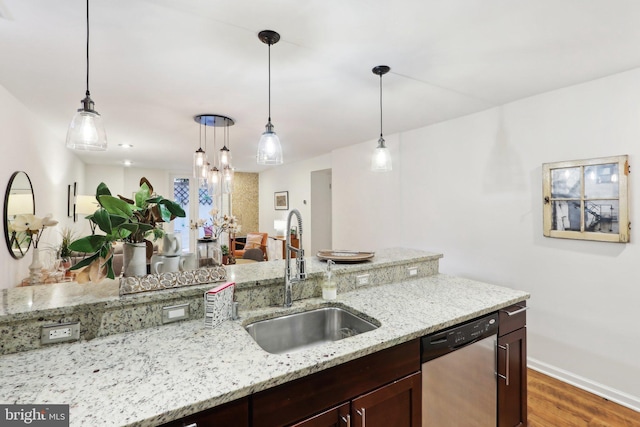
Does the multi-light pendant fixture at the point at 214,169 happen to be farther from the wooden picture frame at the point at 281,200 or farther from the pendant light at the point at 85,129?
the wooden picture frame at the point at 281,200

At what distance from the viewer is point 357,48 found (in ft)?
6.00

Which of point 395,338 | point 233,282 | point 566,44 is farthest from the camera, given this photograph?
point 566,44

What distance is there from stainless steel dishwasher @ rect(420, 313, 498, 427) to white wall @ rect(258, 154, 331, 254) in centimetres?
395

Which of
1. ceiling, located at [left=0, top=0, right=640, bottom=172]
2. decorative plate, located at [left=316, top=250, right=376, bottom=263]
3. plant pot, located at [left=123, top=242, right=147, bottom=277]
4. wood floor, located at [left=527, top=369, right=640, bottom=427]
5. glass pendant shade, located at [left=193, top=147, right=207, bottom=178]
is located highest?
ceiling, located at [left=0, top=0, right=640, bottom=172]

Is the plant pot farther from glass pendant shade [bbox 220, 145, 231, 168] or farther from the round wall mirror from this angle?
glass pendant shade [bbox 220, 145, 231, 168]

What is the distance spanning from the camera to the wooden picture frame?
667cm

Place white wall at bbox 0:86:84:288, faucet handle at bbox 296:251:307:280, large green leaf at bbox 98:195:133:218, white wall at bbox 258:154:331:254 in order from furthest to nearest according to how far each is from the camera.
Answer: white wall at bbox 258:154:331:254 → white wall at bbox 0:86:84:288 → faucet handle at bbox 296:251:307:280 → large green leaf at bbox 98:195:133:218

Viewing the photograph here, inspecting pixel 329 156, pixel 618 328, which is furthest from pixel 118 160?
pixel 618 328

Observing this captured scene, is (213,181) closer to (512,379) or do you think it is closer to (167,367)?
(167,367)

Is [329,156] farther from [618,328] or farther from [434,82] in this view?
[618,328]

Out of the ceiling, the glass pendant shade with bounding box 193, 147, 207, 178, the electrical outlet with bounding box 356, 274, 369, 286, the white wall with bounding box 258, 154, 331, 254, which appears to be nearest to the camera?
the ceiling

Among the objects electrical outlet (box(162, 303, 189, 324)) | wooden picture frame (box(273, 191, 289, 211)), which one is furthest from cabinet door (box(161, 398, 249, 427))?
wooden picture frame (box(273, 191, 289, 211))

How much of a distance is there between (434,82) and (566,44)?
31.2 inches

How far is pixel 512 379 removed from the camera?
5.76 feet
